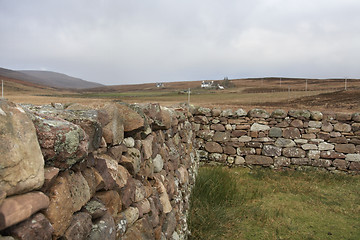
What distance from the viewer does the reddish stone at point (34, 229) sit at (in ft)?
3.41

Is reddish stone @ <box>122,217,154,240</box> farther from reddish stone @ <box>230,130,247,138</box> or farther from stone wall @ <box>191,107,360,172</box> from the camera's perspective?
reddish stone @ <box>230,130,247,138</box>

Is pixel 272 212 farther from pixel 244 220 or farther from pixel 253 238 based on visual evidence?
pixel 253 238

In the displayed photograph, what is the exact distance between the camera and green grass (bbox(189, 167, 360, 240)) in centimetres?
450

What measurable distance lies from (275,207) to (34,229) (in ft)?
18.1

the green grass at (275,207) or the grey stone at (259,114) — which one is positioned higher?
the grey stone at (259,114)

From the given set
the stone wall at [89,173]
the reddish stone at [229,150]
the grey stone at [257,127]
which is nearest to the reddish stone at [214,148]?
the reddish stone at [229,150]

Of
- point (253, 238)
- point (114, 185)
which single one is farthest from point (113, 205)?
point (253, 238)

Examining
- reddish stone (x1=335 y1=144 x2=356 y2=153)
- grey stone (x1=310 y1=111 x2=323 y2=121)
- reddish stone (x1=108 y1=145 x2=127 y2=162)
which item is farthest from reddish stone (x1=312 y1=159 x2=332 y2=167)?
reddish stone (x1=108 y1=145 x2=127 y2=162)

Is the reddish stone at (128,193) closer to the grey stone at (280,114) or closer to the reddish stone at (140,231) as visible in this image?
the reddish stone at (140,231)

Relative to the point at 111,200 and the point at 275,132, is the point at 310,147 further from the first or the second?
the point at 111,200

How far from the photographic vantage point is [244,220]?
4988 mm

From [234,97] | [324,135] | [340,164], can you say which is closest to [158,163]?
[324,135]

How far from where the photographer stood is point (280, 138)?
321 inches

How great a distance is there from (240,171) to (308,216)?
2.77 m
